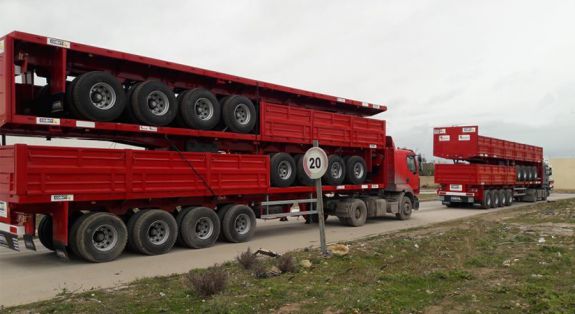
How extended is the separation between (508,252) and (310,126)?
6.57 metres

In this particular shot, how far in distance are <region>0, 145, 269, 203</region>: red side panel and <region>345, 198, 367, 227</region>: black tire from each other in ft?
13.4

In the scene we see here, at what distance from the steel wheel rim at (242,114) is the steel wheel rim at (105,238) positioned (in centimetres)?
408

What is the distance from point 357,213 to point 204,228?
6.10 meters

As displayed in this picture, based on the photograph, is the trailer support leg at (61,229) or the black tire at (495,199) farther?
the black tire at (495,199)

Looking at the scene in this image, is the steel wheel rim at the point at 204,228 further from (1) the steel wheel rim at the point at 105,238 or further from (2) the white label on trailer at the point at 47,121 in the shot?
(2) the white label on trailer at the point at 47,121

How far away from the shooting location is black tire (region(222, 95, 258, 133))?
11.6 metres

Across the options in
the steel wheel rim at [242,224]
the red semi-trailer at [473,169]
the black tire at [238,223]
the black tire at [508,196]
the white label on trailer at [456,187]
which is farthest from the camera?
the black tire at [508,196]

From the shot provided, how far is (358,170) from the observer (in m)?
15.8

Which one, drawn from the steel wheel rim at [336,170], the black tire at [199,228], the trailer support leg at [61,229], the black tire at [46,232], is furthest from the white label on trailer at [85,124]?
the steel wheel rim at [336,170]

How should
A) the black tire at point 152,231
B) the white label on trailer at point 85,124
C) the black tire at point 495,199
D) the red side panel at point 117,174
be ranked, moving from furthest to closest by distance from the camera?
1. the black tire at point 495,199
2. the black tire at point 152,231
3. the white label on trailer at point 85,124
4. the red side panel at point 117,174

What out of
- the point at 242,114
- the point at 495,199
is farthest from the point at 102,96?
the point at 495,199

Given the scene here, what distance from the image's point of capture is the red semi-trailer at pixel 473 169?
22.8 m

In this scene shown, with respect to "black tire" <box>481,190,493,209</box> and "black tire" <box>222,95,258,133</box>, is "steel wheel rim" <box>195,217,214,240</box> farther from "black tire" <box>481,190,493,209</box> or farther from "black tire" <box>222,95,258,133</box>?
"black tire" <box>481,190,493,209</box>

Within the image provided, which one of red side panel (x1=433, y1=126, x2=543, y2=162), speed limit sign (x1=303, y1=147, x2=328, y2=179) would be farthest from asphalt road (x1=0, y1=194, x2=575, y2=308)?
red side panel (x1=433, y1=126, x2=543, y2=162)
